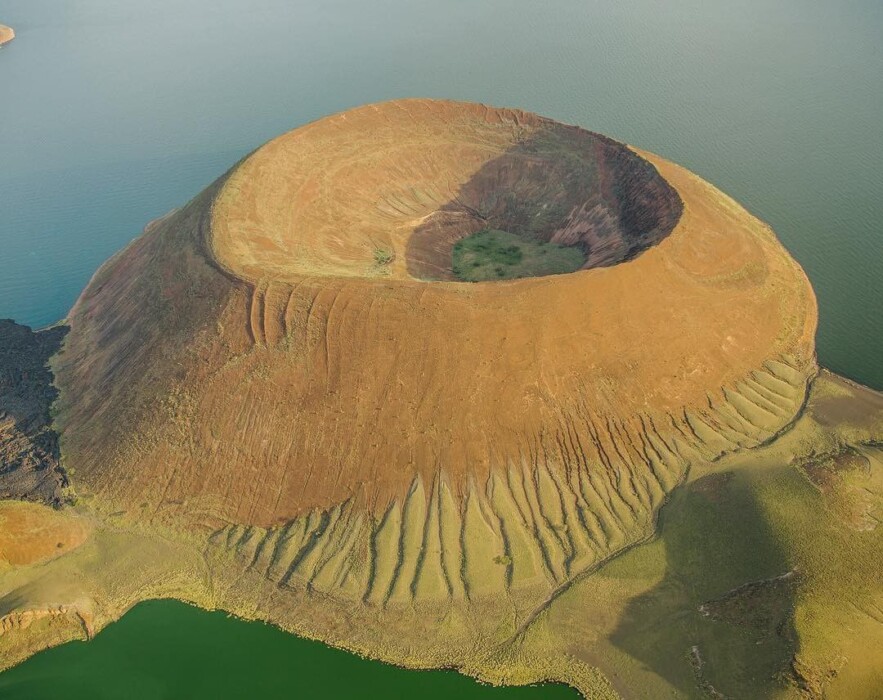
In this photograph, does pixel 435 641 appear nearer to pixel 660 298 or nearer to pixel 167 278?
pixel 660 298

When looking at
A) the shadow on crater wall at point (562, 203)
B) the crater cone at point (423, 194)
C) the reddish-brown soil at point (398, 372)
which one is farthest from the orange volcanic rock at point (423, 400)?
the shadow on crater wall at point (562, 203)

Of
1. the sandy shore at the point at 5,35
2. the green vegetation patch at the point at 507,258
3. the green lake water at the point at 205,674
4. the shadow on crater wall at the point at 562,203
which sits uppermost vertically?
the sandy shore at the point at 5,35

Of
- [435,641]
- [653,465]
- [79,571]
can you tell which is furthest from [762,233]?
[79,571]

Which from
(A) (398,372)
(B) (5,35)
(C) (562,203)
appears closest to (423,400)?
(A) (398,372)

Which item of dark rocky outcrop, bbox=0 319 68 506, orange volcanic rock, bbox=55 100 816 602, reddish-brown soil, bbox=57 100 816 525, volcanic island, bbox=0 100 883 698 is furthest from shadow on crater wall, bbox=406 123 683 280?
dark rocky outcrop, bbox=0 319 68 506

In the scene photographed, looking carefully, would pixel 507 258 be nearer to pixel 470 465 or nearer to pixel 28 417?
pixel 470 465

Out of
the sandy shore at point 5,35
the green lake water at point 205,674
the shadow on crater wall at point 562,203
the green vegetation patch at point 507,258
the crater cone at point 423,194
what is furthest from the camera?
the sandy shore at point 5,35

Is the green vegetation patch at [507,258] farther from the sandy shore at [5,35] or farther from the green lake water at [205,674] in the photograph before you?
the sandy shore at [5,35]

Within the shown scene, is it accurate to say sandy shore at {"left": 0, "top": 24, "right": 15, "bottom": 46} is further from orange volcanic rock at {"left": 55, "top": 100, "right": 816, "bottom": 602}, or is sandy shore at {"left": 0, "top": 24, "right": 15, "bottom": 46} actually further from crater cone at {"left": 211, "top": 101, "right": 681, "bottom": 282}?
orange volcanic rock at {"left": 55, "top": 100, "right": 816, "bottom": 602}
